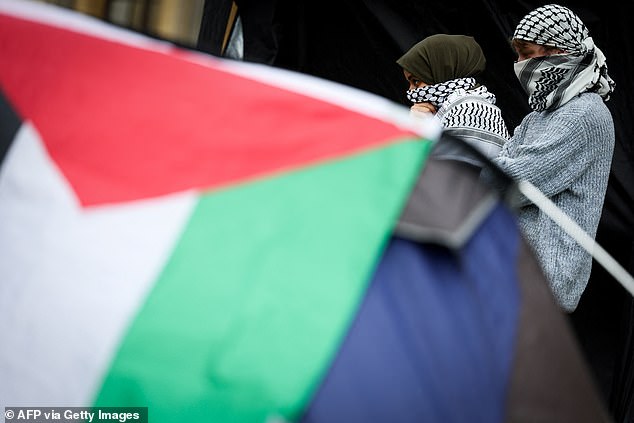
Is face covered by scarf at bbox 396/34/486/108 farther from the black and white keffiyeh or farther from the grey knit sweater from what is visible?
the grey knit sweater

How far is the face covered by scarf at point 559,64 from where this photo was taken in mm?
3035

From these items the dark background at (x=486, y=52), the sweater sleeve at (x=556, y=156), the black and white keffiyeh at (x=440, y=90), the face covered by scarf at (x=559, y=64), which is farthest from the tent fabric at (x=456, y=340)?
the dark background at (x=486, y=52)

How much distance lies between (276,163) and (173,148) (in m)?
0.19

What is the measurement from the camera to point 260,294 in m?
1.56

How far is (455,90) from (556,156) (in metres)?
0.64

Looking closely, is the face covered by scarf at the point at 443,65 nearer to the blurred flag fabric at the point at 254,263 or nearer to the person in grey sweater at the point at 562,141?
the person in grey sweater at the point at 562,141

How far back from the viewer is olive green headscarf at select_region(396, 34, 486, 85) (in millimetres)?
3445

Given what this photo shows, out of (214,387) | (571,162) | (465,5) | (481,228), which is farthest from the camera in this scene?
(465,5)

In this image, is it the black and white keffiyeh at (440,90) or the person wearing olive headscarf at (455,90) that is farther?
the black and white keffiyeh at (440,90)

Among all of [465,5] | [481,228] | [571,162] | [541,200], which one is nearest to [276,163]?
[481,228]

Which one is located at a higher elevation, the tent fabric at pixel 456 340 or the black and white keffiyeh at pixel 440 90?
the tent fabric at pixel 456 340

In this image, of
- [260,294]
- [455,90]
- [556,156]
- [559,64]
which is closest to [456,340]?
→ [260,294]

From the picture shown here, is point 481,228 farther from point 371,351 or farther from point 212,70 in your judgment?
point 212,70

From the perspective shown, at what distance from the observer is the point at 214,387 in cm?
153
